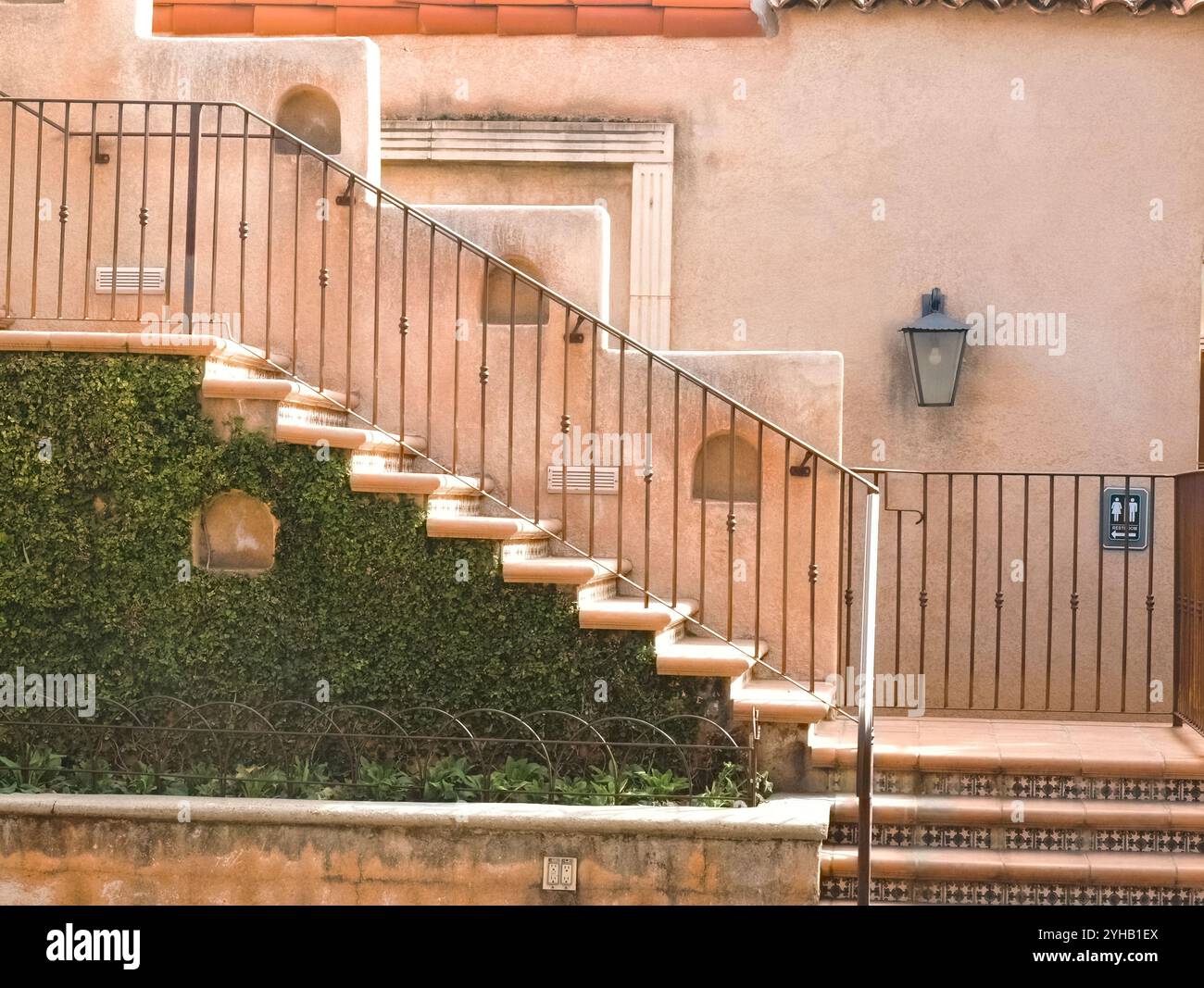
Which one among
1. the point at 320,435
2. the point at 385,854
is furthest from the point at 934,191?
the point at 385,854

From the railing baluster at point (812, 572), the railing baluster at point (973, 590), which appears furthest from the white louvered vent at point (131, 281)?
the railing baluster at point (973, 590)

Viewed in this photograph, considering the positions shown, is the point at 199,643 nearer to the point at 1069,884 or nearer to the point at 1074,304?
the point at 1069,884

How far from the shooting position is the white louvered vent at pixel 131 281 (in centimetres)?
781

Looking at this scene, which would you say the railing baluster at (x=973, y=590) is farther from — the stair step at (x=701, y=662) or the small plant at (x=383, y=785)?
the small plant at (x=383, y=785)

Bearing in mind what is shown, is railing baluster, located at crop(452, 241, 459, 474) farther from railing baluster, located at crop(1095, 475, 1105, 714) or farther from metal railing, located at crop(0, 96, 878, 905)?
railing baluster, located at crop(1095, 475, 1105, 714)

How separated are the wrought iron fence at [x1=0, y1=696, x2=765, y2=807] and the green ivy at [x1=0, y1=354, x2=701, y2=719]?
109mm

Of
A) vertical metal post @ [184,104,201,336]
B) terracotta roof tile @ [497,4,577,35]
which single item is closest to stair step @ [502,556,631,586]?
vertical metal post @ [184,104,201,336]

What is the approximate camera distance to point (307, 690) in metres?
6.96

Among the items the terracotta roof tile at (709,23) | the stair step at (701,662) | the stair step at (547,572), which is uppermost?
the terracotta roof tile at (709,23)

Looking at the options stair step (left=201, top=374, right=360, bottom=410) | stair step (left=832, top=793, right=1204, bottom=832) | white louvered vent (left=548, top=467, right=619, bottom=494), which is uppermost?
stair step (left=201, top=374, right=360, bottom=410)

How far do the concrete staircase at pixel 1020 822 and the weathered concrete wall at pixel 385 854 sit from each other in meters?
0.45

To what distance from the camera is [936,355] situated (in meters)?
8.89

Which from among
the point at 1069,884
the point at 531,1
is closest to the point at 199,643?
the point at 1069,884

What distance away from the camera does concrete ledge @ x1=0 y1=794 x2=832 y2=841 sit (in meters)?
6.18
